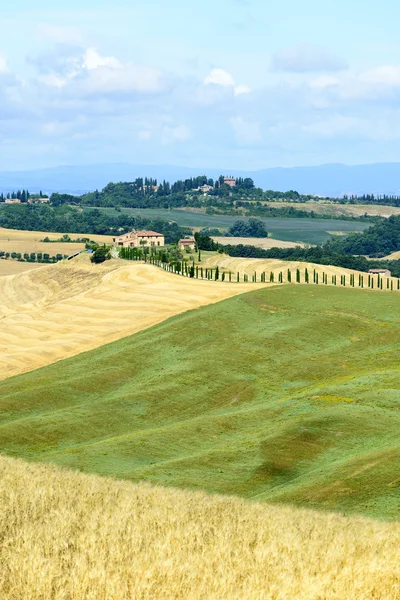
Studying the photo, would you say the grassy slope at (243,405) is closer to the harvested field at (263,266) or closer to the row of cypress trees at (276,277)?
the row of cypress trees at (276,277)

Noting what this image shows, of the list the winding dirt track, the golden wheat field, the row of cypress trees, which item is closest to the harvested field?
the row of cypress trees

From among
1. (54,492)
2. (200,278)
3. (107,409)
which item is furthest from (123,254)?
(54,492)

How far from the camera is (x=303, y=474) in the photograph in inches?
2096

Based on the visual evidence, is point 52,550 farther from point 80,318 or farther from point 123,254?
point 123,254

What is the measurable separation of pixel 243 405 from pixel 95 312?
54147mm

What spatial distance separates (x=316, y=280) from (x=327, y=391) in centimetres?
7510

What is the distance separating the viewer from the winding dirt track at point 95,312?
10669cm

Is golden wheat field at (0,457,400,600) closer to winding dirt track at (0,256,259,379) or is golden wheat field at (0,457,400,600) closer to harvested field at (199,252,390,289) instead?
winding dirt track at (0,256,259,379)

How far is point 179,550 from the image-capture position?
90.5 ft

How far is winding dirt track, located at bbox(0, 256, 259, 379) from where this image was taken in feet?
Result: 350

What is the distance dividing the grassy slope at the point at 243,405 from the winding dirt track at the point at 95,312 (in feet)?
16.7

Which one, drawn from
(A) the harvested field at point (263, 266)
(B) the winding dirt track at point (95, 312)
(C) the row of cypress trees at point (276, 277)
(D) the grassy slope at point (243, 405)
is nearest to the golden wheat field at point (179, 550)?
(D) the grassy slope at point (243, 405)

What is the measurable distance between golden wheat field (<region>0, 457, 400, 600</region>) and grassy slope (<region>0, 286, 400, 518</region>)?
12694 mm

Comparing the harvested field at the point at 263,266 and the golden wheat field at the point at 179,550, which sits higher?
the golden wheat field at the point at 179,550
